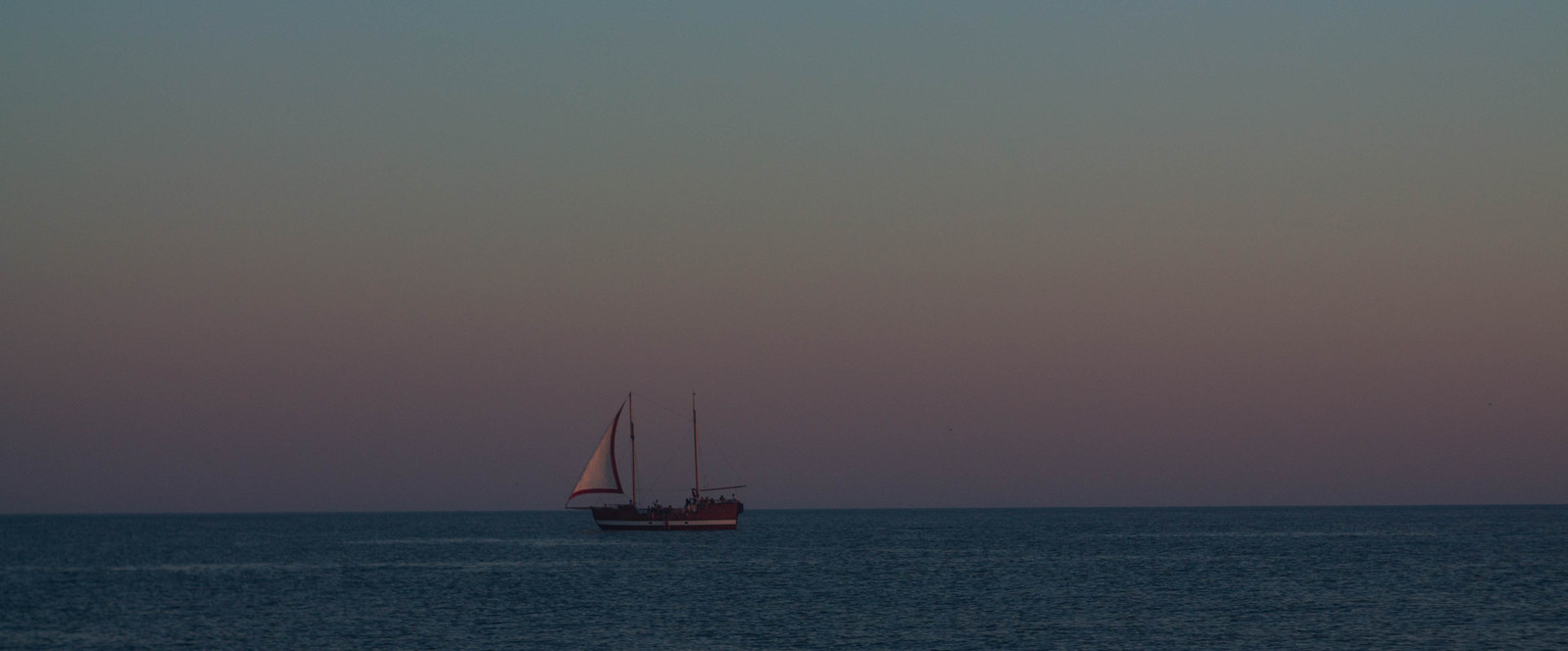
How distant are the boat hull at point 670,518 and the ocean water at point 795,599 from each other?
12513 millimetres

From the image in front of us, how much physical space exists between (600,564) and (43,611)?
44.0m

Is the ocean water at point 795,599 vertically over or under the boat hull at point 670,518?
under

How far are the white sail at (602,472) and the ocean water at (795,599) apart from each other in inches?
629

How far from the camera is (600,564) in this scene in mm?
107938

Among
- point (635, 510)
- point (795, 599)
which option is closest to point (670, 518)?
point (635, 510)

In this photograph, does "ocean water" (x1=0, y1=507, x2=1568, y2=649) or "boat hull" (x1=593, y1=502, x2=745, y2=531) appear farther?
"boat hull" (x1=593, y1=502, x2=745, y2=531)

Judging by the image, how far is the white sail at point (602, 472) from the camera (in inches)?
5960

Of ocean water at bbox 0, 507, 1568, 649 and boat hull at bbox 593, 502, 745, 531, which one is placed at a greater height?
boat hull at bbox 593, 502, 745, 531

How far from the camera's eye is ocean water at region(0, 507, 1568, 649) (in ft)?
197

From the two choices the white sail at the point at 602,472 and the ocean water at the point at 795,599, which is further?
the white sail at the point at 602,472

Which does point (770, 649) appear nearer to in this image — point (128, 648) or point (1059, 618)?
point (1059, 618)

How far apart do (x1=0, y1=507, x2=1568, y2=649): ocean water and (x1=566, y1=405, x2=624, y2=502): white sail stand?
52.4 ft

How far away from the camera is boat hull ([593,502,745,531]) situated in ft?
→ 485

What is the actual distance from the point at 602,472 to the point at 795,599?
76282 millimetres
